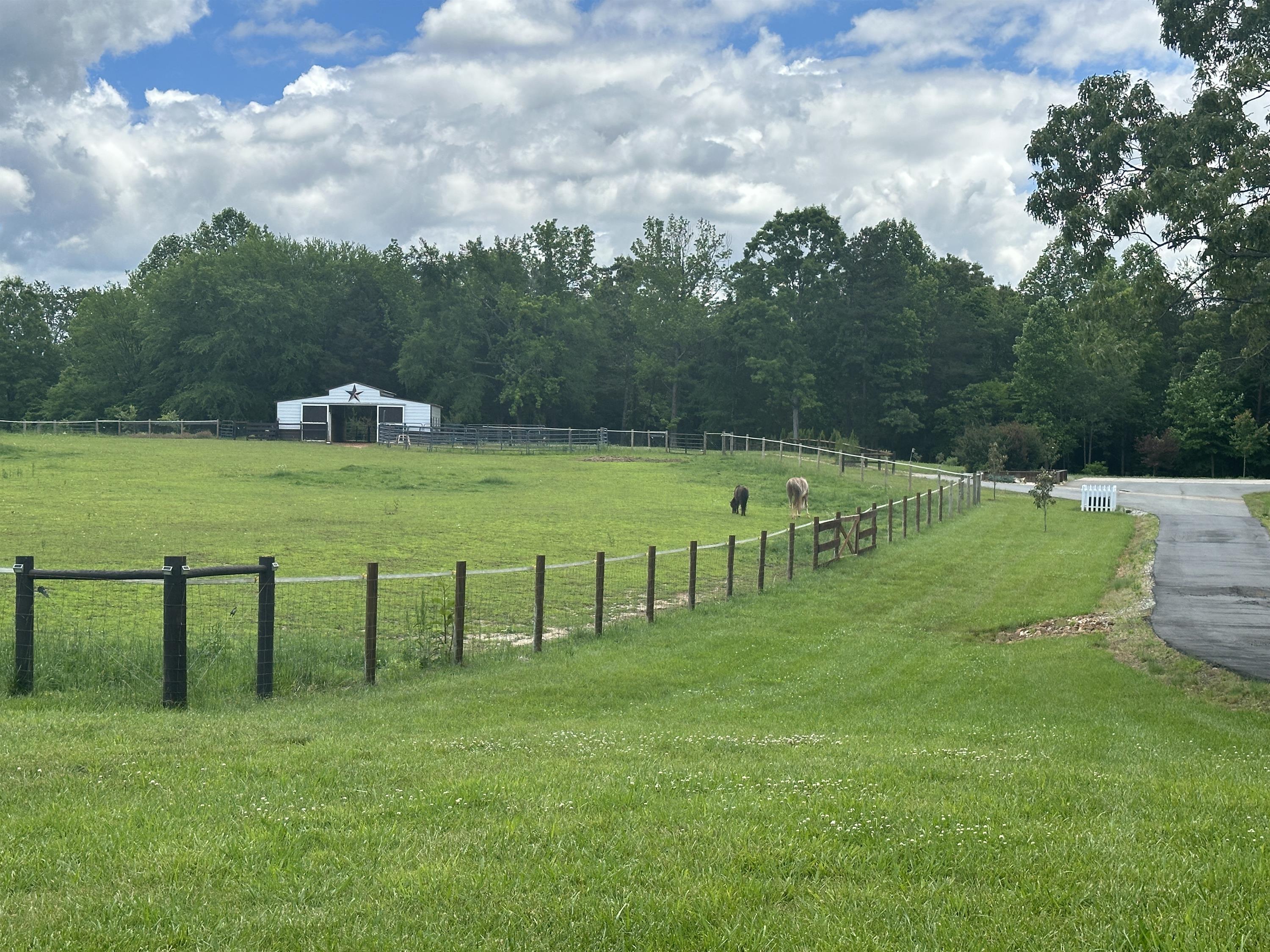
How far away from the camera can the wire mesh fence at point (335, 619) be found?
10.7 metres

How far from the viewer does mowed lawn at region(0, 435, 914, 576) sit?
21.5 meters

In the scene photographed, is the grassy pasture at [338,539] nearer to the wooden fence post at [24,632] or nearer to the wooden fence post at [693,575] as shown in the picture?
the wooden fence post at [24,632]

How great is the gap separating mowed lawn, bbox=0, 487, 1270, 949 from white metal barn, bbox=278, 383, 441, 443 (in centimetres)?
6937

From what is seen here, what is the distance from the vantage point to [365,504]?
109 ft

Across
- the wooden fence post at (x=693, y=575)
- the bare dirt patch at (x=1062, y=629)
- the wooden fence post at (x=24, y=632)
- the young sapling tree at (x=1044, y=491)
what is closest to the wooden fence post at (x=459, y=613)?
the wooden fence post at (x=24, y=632)

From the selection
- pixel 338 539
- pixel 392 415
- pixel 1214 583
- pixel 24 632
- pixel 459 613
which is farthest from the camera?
pixel 392 415

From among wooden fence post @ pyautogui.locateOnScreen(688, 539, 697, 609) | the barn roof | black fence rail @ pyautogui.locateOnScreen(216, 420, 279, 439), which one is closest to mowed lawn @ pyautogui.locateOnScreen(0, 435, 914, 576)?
wooden fence post @ pyautogui.locateOnScreen(688, 539, 697, 609)

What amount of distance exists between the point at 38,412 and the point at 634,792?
102 m

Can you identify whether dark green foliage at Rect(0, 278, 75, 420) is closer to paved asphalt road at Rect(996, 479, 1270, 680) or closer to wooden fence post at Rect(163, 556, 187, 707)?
paved asphalt road at Rect(996, 479, 1270, 680)

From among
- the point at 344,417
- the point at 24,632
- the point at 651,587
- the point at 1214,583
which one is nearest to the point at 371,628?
the point at 24,632

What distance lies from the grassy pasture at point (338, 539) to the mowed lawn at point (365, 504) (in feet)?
0.42

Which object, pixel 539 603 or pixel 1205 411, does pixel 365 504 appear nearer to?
pixel 539 603

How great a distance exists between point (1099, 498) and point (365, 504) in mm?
28450

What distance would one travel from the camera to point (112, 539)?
21.7 meters
